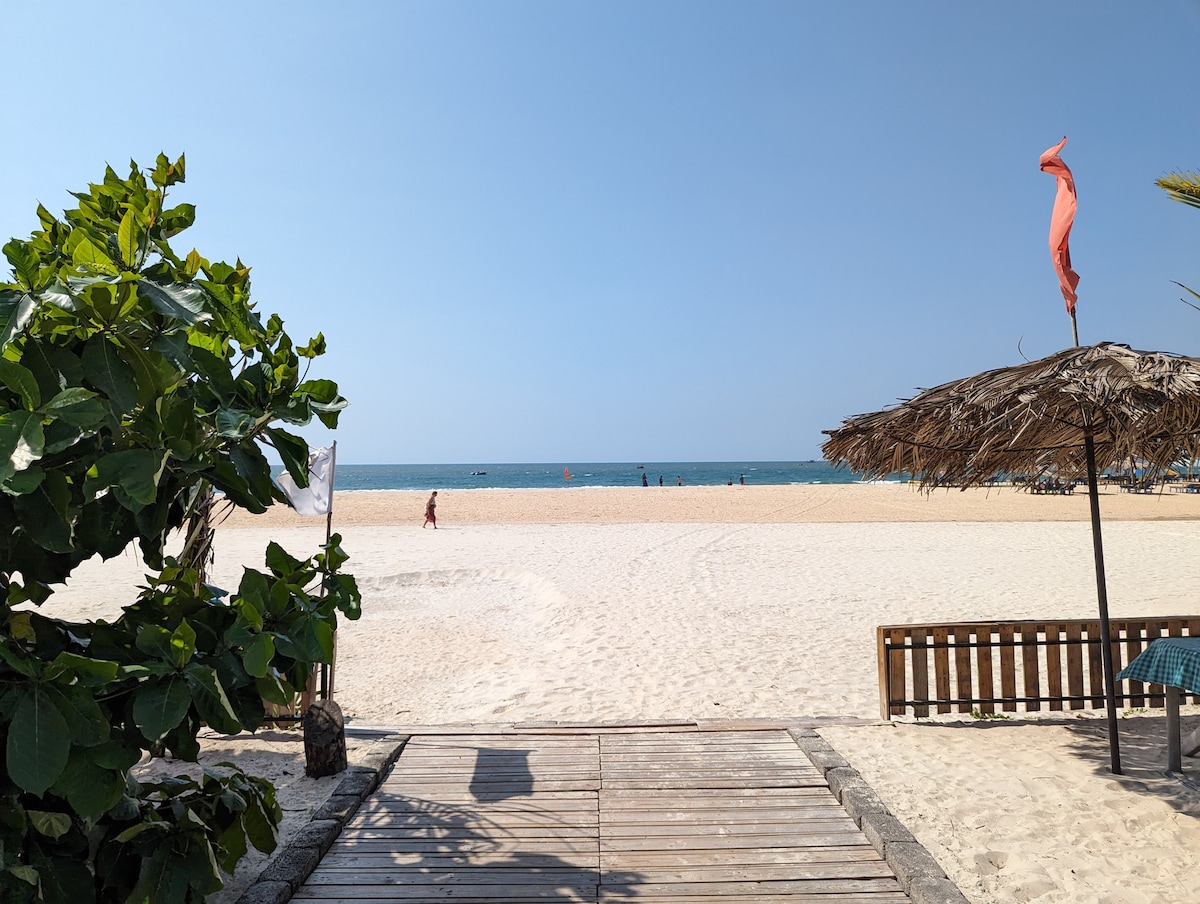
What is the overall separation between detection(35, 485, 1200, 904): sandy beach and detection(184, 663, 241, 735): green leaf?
2.88m

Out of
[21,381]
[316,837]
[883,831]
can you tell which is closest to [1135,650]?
[883,831]

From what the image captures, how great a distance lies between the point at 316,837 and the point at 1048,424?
5219 mm

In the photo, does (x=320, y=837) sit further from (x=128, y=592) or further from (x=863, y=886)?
(x=128, y=592)

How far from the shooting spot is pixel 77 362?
215 cm

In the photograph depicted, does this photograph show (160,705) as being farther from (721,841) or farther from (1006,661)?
(1006,661)

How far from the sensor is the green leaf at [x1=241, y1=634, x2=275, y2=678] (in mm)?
2168

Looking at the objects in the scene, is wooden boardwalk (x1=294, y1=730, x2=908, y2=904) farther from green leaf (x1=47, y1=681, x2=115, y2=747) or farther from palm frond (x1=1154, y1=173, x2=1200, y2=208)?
palm frond (x1=1154, y1=173, x2=1200, y2=208)

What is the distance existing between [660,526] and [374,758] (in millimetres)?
19733

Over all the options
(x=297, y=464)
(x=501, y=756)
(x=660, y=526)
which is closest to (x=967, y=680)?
(x=501, y=756)

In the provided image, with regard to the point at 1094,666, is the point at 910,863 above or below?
below

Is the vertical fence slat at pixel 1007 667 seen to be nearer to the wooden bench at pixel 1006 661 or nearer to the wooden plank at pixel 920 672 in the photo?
the wooden bench at pixel 1006 661

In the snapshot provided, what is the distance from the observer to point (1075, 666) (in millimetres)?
6055

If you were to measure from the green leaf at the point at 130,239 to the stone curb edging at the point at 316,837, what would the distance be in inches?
108

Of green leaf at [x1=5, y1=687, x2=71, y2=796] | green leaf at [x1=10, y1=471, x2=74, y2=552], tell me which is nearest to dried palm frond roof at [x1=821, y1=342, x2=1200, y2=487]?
green leaf at [x1=10, y1=471, x2=74, y2=552]
